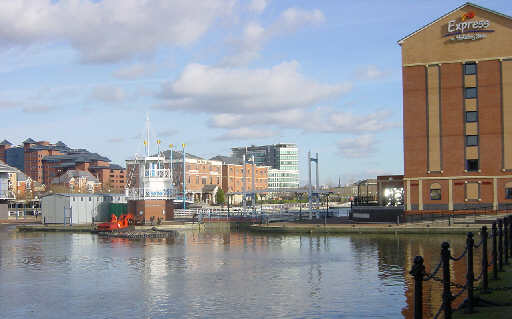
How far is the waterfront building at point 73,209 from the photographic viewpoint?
80688 millimetres

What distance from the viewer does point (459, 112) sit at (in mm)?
62938

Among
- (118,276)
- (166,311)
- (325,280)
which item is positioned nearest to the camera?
(166,311)

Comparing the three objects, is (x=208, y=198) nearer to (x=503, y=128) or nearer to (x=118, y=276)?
(x=503, y=128)

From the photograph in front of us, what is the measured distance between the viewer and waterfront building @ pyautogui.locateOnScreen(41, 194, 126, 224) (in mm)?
80688

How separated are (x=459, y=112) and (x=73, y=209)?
2011 inches

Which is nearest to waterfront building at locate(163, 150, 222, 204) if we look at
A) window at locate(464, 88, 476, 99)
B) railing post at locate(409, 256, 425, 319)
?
window at locate(464, 88, 476, 99)

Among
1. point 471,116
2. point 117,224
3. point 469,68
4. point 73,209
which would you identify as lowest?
point 117,224

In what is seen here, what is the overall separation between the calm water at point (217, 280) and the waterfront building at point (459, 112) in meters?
12.5

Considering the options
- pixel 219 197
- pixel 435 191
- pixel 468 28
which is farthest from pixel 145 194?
pixel 219 197

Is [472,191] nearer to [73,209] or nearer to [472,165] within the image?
[472,165]

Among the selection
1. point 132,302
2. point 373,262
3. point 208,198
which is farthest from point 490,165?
point 208,198

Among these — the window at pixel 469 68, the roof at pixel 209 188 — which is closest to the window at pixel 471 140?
the window at pixel 469 68

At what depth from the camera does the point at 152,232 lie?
64000 mm

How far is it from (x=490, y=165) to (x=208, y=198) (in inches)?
4460
